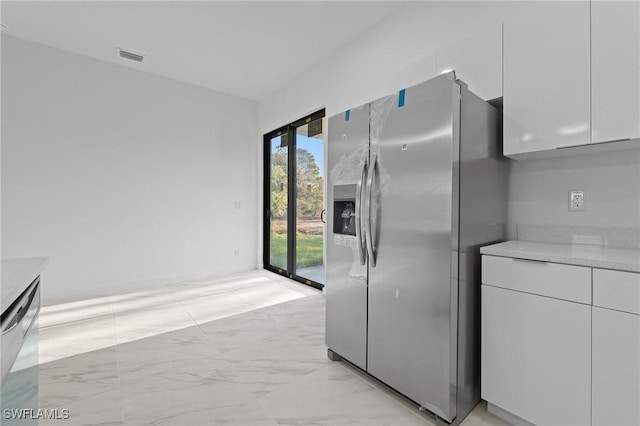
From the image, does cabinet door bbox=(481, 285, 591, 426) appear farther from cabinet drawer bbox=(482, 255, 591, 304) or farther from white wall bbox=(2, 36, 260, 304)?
white wall bbox=(2, 36, 260, 304)

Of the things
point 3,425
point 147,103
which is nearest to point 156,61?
point 147,103

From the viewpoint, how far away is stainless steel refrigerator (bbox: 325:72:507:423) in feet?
4.95

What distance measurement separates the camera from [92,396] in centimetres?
178

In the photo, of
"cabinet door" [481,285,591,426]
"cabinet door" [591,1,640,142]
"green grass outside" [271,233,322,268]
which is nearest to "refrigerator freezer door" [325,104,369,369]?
"cabinet door" [481,285,591,426]

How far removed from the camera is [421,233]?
1604mm

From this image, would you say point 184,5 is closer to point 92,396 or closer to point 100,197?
point 100,197

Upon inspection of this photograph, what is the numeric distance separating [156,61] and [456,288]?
13.9 feet

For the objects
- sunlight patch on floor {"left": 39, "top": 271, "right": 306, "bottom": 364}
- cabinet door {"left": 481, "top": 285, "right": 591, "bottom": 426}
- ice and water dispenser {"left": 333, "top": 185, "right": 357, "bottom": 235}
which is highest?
ice and water dispenser {"left": 333, "top": 185, "right": 357, "bottom": 235}

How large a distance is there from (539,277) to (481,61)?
4.31ft

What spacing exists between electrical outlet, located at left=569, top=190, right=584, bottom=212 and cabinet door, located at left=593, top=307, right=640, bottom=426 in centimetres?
75

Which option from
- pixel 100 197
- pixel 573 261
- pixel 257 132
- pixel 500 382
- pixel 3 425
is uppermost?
pixel 257 132

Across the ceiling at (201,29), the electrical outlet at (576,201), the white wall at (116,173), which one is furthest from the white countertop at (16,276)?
the white wall at (116,173)

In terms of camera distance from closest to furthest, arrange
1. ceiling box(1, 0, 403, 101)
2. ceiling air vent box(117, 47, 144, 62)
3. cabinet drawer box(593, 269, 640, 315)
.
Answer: cabinet drawer box(593, 269, 640, 315), ceiling box(1, 0, 403, 101), ceiling air vent box(117, 47, 144, 62)

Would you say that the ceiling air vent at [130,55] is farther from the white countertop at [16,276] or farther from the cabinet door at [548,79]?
the cabinet door at [548,79]
